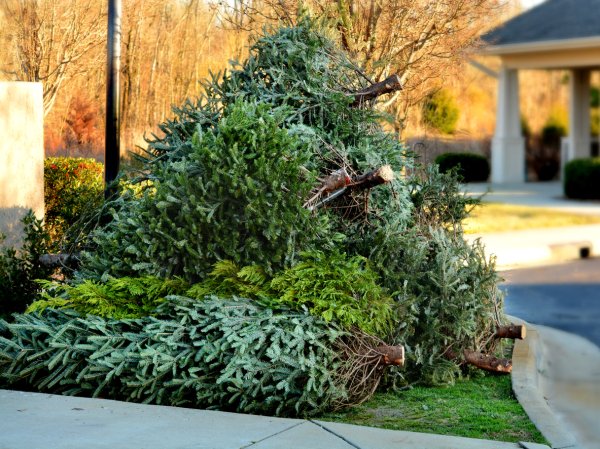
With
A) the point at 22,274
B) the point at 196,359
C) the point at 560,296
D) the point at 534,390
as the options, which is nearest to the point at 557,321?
the point at 560,296

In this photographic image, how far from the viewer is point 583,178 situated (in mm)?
22250

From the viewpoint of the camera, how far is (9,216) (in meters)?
8.00

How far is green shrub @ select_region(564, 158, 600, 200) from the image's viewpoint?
22.2 metres

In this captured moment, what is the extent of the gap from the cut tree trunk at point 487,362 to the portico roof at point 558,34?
18079mm

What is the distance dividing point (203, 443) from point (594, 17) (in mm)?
23208

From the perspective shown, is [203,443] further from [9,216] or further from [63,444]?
[9,216]

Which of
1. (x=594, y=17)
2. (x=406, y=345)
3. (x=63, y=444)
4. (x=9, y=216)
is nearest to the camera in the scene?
(x=63, y=444)

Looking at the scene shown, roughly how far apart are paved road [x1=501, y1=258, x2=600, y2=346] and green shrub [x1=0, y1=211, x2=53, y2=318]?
4071 millimetres

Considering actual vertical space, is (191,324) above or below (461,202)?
below

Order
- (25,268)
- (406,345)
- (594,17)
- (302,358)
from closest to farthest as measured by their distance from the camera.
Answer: (302,358)
(406,345)
(25,268)
(594,17)

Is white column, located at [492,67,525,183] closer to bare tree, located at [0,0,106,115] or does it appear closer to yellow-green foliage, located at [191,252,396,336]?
bare tree, located at [0,0,106,115]

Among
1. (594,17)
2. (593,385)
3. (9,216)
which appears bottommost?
(593,385)

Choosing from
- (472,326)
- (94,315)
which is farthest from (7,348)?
(472,326)

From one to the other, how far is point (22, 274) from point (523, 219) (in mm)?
12274
